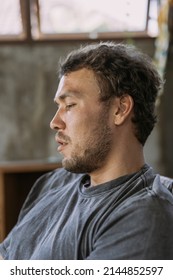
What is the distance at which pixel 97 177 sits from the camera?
0.94m

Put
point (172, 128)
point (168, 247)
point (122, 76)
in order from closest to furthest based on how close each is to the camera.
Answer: point (168, 247)
point (122, 76)
point (172, 128)

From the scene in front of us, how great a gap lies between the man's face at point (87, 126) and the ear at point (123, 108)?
20mm

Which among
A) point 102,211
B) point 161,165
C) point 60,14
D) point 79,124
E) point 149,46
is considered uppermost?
point 60,14

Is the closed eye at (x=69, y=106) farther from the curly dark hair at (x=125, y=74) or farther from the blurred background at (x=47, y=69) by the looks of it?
the blurred background at (x=47, y=69)

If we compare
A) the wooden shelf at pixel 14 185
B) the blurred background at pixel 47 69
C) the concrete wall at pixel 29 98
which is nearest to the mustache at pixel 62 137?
the wooden shelf at pixel 14 185

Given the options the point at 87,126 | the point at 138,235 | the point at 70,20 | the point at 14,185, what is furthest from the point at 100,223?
the point at 70,20

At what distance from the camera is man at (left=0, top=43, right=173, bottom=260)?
0.86m

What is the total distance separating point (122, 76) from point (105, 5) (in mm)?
1928

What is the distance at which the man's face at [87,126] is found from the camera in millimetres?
929

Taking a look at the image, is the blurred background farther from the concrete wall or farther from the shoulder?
the shoulder

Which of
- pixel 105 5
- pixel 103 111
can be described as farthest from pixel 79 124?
pixel 105 5

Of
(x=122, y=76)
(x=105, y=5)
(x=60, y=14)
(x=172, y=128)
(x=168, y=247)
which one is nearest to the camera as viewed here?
(x=168, y=247)
